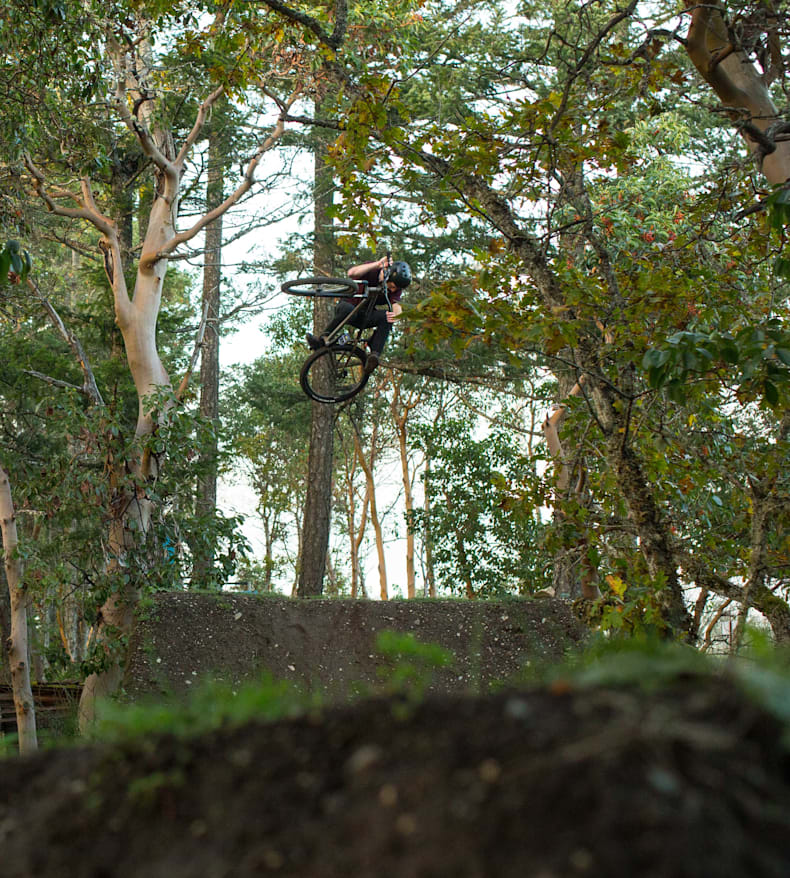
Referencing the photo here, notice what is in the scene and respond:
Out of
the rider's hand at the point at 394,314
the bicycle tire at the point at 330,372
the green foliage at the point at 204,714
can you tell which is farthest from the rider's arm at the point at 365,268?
the green foliage at the point at 204,714

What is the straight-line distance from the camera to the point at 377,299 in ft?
20.8

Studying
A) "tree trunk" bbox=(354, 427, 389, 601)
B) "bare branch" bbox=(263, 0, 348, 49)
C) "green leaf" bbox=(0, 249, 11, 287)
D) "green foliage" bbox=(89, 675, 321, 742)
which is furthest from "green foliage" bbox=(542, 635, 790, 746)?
"tree trunk" bbox=(354, 427, 389, 601)

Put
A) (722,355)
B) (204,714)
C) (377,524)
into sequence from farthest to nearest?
1. (377,524)
2. (722,355)
3. (204,714)

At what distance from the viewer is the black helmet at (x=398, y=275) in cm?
607

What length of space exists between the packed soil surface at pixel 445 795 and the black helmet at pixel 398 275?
516 cm

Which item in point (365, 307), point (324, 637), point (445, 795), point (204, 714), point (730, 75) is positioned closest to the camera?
point (445, 795)

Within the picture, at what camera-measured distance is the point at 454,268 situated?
13.1m

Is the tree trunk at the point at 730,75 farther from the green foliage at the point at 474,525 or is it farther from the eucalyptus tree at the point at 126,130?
the green foliage at the point at 474,525

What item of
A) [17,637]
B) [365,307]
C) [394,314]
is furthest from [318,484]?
[394,314]

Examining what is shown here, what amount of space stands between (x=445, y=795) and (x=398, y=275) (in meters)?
5.46

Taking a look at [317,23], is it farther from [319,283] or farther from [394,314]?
[319,283]

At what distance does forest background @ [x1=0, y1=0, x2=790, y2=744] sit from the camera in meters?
3.39

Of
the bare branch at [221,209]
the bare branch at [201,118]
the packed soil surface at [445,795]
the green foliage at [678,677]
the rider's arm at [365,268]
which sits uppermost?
the bare branch at [201,118]

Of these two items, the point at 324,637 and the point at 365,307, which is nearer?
the point at 365,307
